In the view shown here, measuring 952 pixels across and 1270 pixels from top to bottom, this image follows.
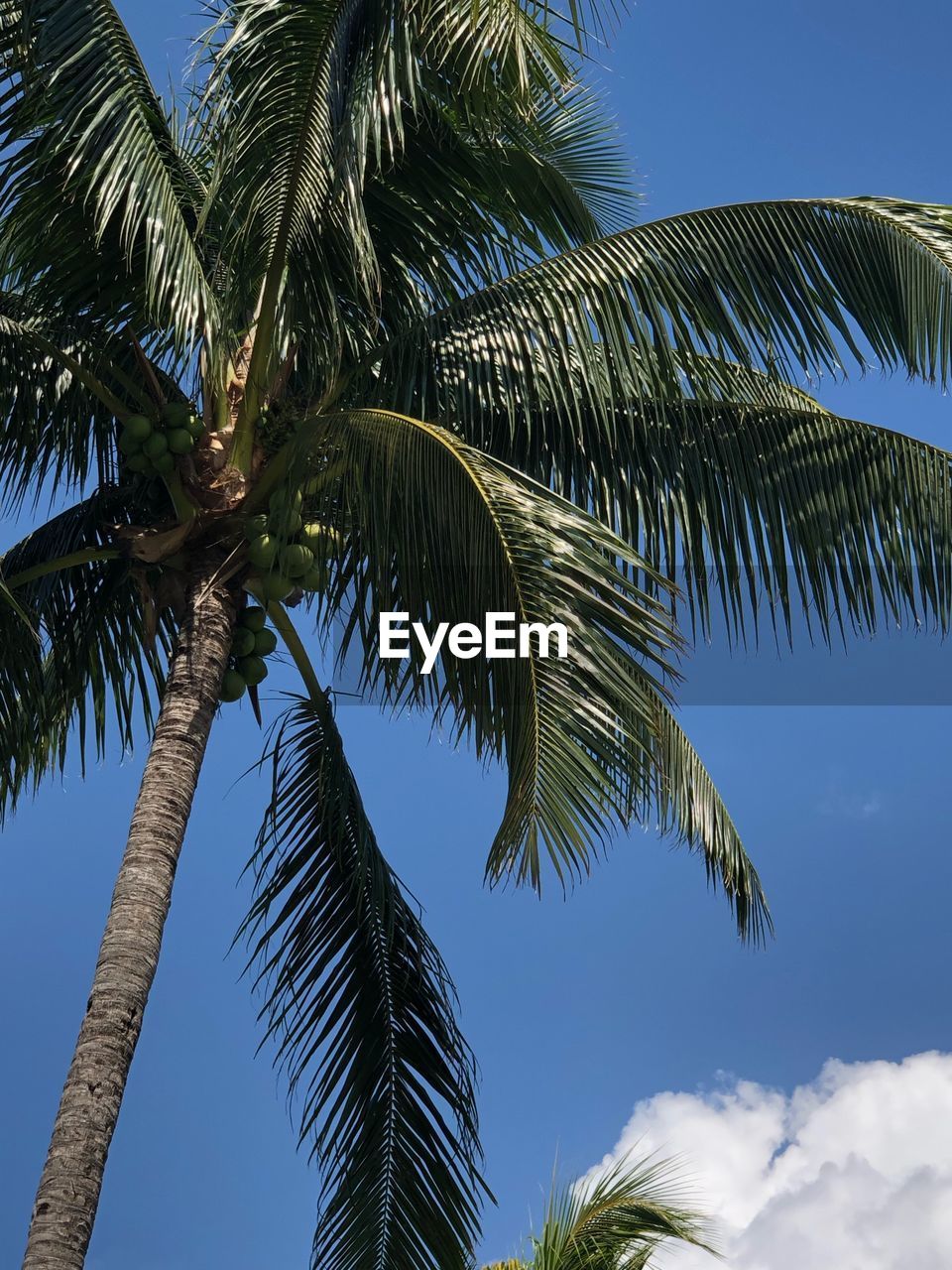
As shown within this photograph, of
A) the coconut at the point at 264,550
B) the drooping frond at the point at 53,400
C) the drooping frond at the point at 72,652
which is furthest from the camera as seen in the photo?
the drooping frond at the point at 72,652

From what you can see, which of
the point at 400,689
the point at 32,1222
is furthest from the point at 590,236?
the point at 32,1222

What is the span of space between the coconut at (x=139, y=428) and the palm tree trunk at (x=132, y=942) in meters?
0.59

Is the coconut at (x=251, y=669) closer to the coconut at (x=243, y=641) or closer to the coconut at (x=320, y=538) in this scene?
the coconut at (x=243, y=641)

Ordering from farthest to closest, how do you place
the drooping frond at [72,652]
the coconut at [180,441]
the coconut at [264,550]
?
the drooping frond at [72,652] < the coconut at [180,441] < the coconut at [264,550]

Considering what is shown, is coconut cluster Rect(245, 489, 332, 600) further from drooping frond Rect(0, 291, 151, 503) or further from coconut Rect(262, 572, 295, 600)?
drooping frond Rect(0, 291, 151, 503)

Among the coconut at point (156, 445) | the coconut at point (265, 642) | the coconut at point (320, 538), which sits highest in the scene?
the coconut at point (156, 445)

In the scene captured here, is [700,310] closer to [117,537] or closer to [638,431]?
[638,431]

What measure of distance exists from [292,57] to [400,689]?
2.60 metres

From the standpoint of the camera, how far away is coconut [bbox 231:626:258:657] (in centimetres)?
637

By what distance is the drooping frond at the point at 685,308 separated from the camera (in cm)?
596

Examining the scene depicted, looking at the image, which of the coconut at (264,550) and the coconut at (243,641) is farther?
the coconut at (243,641)

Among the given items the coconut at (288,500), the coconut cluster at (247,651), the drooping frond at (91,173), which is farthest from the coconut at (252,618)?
the drooping frond at (91,173)

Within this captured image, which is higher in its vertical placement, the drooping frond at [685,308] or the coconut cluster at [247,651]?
the drooping frond at [685,308]

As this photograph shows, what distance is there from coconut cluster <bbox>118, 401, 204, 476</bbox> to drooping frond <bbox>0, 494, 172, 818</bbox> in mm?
907
